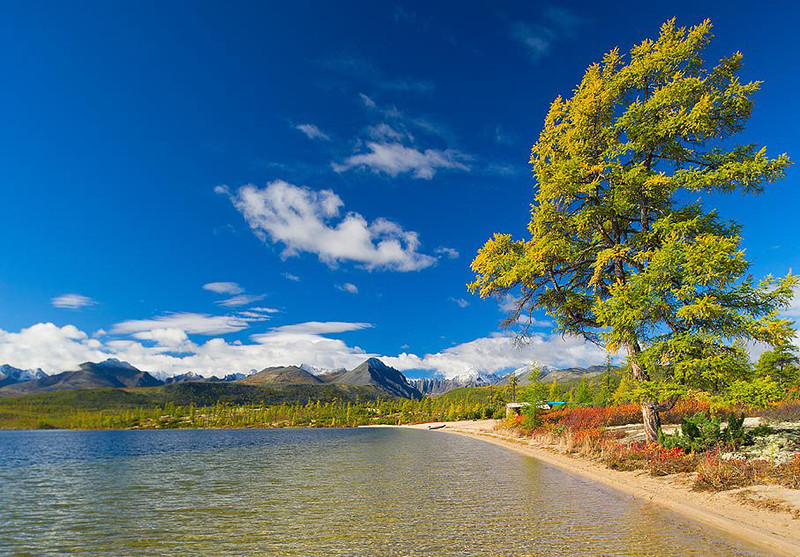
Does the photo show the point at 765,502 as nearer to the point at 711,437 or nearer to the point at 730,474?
the point at 730,474

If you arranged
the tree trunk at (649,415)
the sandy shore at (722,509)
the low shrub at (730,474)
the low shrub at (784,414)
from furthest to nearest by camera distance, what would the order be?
the low shrub at (784,414) < the tree trunk at (649,415) < the low shrub at (730,474) < the sandy shore at (722,509)

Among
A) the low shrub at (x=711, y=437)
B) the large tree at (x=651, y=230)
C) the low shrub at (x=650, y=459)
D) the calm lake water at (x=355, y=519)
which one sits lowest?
the calm lake water at (x=355, y=519)

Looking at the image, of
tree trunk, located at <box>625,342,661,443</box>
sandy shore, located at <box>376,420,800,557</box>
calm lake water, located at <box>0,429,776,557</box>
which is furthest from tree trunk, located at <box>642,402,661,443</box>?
calm lake water, located at <box>0,429,776,557</box>

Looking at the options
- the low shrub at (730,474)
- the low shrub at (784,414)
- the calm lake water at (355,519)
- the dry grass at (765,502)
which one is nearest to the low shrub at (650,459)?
the low shrub at (730,474)

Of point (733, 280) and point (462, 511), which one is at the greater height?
point (733, 280)

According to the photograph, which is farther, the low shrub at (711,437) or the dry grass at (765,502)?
the low shrub at (711,437)

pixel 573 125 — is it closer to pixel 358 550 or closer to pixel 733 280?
pixel 733 280

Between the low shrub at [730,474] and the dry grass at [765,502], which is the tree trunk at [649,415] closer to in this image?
the low shrub at [730,474]

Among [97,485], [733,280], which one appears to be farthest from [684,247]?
[97,485]

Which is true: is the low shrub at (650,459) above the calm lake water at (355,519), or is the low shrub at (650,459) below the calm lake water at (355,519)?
above

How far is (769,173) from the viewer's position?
1728cm

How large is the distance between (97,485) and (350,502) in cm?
1668

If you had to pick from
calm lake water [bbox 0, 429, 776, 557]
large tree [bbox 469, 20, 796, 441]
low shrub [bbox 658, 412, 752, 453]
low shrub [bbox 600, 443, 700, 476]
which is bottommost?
calm lake water [bbox 0, 429, 776, 557]

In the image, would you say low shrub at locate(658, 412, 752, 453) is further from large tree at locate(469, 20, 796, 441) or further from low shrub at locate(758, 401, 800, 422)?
low shrub at locate(758, 401, 800, 422)
